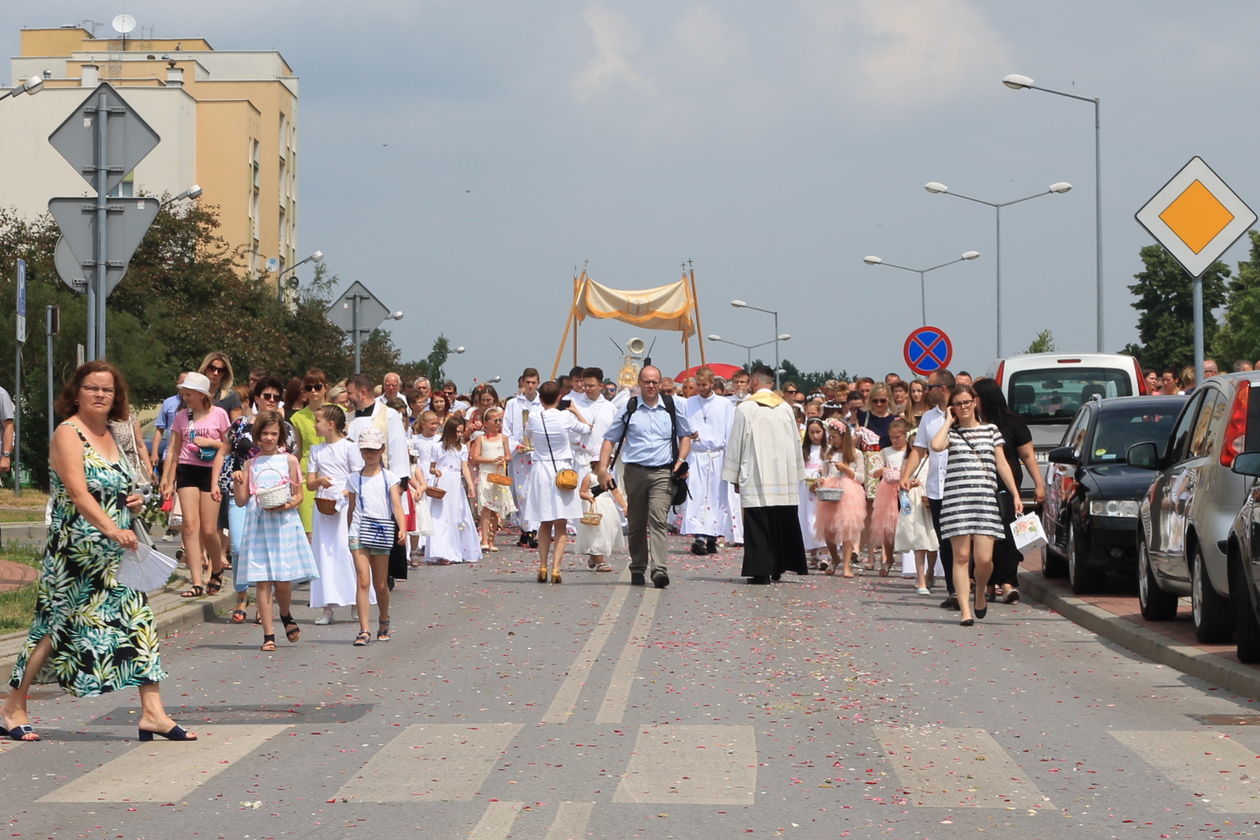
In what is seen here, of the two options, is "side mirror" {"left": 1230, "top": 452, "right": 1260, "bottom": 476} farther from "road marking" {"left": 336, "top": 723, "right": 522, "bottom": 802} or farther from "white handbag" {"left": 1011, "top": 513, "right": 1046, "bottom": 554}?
"road marking" {"left": 336, "top": 723, "right": 522, "bottom": 802}

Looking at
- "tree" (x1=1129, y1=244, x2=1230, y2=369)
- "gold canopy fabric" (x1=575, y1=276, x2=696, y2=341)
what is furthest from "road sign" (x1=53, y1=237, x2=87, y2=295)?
"tree" (x1=1129, y1=244, x2=1230, y2=369)

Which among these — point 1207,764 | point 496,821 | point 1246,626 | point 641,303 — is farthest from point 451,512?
point 641,303

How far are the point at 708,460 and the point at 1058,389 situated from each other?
15.1 ft

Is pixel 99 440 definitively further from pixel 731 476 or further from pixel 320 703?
pixel 731 476

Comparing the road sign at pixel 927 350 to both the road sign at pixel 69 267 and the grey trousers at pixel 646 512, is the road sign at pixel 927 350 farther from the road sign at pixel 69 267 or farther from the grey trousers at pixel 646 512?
the road sign at pixel 69 267

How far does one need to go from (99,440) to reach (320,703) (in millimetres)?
2002

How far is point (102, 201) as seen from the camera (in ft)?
52.6

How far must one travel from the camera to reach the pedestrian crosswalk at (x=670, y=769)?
7.50 meters

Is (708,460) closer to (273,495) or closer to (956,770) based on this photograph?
(273,495)

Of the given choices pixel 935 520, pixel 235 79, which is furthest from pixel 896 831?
pixel 235 79

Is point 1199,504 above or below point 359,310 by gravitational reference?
below

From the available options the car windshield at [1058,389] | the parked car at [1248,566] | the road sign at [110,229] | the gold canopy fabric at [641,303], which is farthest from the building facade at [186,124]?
the parked car at [1248,566]

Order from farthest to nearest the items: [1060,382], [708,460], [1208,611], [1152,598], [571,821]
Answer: [1060,382] < [708,460] < [1152,598] < [1208,611] < [571,821]

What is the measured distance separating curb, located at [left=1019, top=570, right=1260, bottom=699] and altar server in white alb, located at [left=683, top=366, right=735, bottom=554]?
6.12 meters
